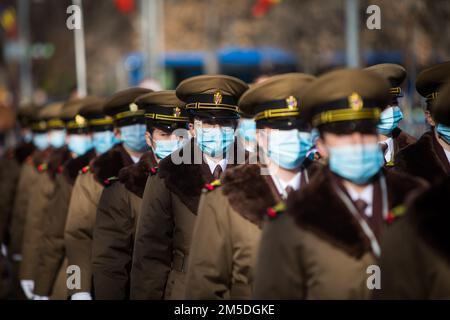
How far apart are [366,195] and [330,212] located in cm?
25

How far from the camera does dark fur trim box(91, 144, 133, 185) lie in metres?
7.20

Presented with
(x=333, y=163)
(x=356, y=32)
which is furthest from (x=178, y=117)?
(x=356, y=32)

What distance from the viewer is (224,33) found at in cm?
3650

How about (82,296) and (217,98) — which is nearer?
(217,98)

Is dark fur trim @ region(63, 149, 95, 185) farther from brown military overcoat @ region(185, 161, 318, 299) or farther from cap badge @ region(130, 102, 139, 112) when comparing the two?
brown military overcoat @ region(185, 161, 318, 299)

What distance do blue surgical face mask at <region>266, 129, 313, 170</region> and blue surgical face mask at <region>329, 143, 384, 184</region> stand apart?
54cm

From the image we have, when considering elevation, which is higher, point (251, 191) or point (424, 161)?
point (424, 161)

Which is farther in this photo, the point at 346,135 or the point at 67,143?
the point at 67,143

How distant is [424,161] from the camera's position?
5.19 m

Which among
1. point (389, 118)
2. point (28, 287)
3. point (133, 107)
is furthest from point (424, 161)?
point (28, 287)

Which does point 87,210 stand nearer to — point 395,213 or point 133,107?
point 133,107

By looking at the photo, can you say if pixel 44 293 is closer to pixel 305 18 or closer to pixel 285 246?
pixel 285 246

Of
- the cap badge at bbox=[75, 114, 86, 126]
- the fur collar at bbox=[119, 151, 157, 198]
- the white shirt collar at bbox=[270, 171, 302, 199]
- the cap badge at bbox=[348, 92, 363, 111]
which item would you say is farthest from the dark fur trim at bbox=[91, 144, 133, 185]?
the cap badge at bbox=[348, 92, 363, 111]
